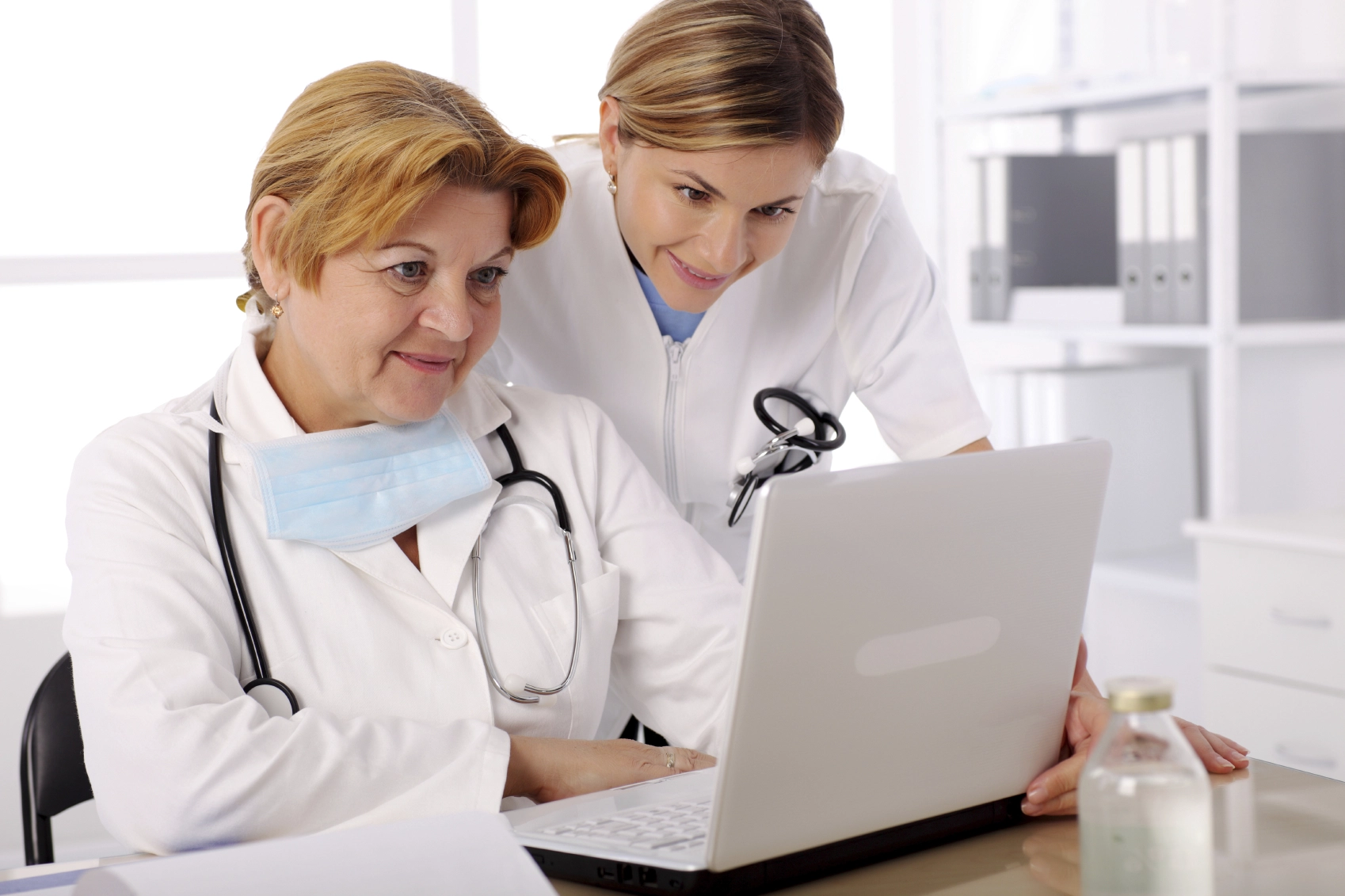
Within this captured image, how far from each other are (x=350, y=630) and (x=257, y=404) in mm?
241

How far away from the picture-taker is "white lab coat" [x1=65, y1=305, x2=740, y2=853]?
0.98m

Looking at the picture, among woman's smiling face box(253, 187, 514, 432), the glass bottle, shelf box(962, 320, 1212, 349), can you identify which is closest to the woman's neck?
woman's smiling face box(253, 187, 514, 432)

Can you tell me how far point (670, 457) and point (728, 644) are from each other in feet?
1.35

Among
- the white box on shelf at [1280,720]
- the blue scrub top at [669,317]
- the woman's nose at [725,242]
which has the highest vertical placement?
the woman's nose at [725,242]

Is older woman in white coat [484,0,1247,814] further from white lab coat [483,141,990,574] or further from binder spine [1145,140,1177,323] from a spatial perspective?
binder spine [1145,140,1177,323]

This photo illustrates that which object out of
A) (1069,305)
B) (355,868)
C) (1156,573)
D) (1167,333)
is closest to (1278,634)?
(1156,573)

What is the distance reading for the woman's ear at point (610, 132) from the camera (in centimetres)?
142

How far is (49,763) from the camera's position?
1342mm

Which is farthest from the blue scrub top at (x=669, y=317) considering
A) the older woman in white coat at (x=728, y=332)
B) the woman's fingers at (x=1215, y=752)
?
the woman's fingers at (x=1215, y=752)

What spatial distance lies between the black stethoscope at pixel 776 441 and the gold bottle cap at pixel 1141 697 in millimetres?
1015

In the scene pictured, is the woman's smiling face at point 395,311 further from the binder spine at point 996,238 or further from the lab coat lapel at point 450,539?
the binder spine at point 996,238

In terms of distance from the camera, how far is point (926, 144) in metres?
3.13

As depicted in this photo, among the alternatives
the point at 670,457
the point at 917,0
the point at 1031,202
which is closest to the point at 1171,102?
the point at 1031,202

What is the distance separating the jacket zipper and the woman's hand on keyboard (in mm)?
569
